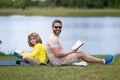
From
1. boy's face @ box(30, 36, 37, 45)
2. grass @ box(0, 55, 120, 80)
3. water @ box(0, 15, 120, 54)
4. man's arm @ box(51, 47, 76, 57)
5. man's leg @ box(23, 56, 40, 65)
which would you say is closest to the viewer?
grass @ box(0, 55, 120, 80)

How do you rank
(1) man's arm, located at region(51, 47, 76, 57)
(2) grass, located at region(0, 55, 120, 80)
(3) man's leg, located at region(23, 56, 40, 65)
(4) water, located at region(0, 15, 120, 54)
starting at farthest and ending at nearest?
(4) water, located at region(0, 15, 120, 54) → (3) man's leg, located at region(23, 56, 40, 65) → (1) man's arm, located at region(51, 47, 76, 57) → (2) grass, located at region(0, 55, 120, 80)

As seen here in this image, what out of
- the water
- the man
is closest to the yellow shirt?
the man

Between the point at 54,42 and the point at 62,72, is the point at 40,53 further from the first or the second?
the point at 62,72

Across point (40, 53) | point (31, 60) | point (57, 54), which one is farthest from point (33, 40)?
point (57, 54)

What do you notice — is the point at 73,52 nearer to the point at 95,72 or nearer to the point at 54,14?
the point at 95,72

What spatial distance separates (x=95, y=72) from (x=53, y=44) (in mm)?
1156

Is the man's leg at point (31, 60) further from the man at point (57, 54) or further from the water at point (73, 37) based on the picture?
the water at point (73, 37)

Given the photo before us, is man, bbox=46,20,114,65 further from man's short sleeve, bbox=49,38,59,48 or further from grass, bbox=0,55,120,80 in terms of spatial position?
grass, bbox=0,55,120,80

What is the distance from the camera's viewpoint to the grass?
23.6 ft

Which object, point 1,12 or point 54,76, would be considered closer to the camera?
point 54,76

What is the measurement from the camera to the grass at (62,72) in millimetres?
7179

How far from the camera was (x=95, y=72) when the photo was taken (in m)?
7.61

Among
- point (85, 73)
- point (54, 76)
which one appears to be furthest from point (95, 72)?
point (54, 76)

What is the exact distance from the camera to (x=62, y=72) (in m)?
7.61
